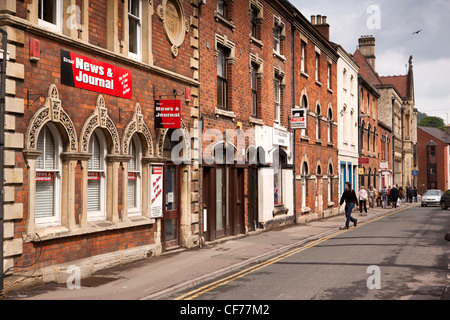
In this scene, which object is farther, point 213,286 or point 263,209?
point 263,209

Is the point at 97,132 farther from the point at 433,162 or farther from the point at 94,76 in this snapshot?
the point at 433,162

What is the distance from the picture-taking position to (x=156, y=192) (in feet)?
44.8

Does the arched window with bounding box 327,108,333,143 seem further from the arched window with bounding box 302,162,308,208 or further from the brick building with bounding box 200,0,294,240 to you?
the brick building with bounding box 200,0,294,240

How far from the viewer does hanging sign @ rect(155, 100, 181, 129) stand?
1328 cm

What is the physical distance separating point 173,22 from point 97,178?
5.58m

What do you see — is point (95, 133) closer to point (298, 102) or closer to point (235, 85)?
point (235, 85)

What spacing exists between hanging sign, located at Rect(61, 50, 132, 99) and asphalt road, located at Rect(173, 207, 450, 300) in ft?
16.3

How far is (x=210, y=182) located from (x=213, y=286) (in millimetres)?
6971

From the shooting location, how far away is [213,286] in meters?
9.93

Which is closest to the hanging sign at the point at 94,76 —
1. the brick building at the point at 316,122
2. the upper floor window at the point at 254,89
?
the upper floor window at the point at 254,89

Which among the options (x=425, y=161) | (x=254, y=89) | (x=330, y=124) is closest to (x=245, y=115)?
(x=254, y=89)

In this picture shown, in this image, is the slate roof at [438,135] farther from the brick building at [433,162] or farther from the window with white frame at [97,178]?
the window with white frame at [97,178]
